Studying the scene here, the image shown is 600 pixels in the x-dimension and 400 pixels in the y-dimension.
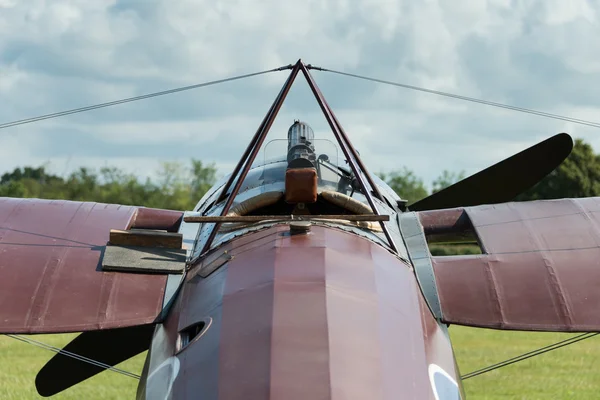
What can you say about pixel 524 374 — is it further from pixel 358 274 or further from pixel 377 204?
pixel 358 274

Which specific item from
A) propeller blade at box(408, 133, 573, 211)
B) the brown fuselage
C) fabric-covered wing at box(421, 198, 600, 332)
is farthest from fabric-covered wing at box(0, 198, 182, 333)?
propeller blade at box(408, 133, 573, 211)

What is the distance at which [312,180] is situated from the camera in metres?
7.11

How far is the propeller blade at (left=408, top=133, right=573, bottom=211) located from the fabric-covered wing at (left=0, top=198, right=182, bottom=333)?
488 centimetres

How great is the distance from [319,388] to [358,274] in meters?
1.27

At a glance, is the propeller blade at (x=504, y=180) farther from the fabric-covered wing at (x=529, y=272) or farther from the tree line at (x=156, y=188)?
the tree line at (x=156, y=188)

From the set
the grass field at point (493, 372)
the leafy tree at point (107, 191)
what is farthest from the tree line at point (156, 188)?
the grass field at point (493, 372)

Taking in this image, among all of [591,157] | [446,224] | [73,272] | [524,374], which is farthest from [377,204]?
[591,157]

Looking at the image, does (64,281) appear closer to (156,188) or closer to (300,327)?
(300,327)

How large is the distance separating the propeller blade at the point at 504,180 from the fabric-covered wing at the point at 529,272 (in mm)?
2805

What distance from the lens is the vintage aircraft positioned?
5410mm

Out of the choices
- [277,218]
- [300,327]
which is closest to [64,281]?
[277,218]

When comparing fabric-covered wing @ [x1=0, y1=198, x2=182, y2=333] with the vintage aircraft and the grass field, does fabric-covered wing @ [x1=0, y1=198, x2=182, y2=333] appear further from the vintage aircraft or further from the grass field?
the grass field

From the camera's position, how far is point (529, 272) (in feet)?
23.6

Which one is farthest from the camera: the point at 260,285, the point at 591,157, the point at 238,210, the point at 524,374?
the point at 591,157
